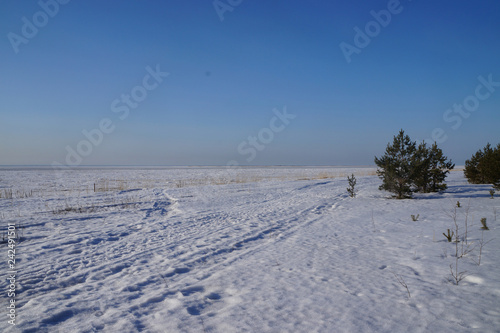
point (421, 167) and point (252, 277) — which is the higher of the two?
point (421, 167)

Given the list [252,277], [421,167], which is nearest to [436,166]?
[421,167]

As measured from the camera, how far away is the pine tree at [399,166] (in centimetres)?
1380

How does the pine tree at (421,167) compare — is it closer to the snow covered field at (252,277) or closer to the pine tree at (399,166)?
the pine tree at (399,166)

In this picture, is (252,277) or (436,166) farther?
(436,166)

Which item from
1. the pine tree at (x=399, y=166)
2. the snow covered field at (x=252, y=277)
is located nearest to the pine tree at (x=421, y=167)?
the pine tree at (x=399, y=166)

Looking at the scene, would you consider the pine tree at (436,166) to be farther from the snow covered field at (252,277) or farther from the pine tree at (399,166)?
the snow covered field at (252,277)

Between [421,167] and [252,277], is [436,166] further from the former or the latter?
[252,277]

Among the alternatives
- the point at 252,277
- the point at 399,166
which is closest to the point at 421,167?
the point at 399,166

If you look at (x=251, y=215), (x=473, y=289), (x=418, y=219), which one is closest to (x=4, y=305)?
(x=473, y=289)

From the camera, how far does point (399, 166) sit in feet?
46.4

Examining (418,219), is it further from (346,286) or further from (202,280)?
(202,280)

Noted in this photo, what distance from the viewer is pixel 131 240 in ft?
21.6

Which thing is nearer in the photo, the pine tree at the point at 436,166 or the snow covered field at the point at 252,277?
the snow covered field at the point at 252,277

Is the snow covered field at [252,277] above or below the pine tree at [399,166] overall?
below
